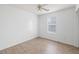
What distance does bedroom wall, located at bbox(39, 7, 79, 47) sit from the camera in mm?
1311

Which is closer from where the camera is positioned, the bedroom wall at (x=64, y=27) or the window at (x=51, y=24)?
the bedroom wall at (x=64, y=27)

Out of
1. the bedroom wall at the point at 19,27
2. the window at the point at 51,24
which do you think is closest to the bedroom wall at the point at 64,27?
the window at the point at 51,24

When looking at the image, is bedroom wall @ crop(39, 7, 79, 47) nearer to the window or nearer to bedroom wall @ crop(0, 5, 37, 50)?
the window

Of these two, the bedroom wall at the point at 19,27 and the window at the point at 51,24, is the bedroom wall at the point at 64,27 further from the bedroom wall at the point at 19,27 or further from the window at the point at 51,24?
the bedroom wall at the point at 19,27

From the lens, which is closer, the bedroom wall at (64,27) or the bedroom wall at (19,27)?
the bedroom wall at (64,27)

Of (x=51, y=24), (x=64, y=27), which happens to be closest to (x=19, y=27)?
(x=51, y=24)

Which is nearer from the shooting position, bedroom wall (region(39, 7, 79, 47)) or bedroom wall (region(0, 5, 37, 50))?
bedroom wall (region(39, 7, 79, 47))

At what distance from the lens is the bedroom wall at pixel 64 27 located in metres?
1.31

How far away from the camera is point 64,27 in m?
1.47

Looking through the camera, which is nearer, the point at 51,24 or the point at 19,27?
the point at 51,24

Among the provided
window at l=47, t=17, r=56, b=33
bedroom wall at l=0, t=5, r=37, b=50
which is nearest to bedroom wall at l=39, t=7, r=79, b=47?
window at l=47, t=17, r=56, b=33

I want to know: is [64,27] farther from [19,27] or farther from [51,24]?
[19,27]
